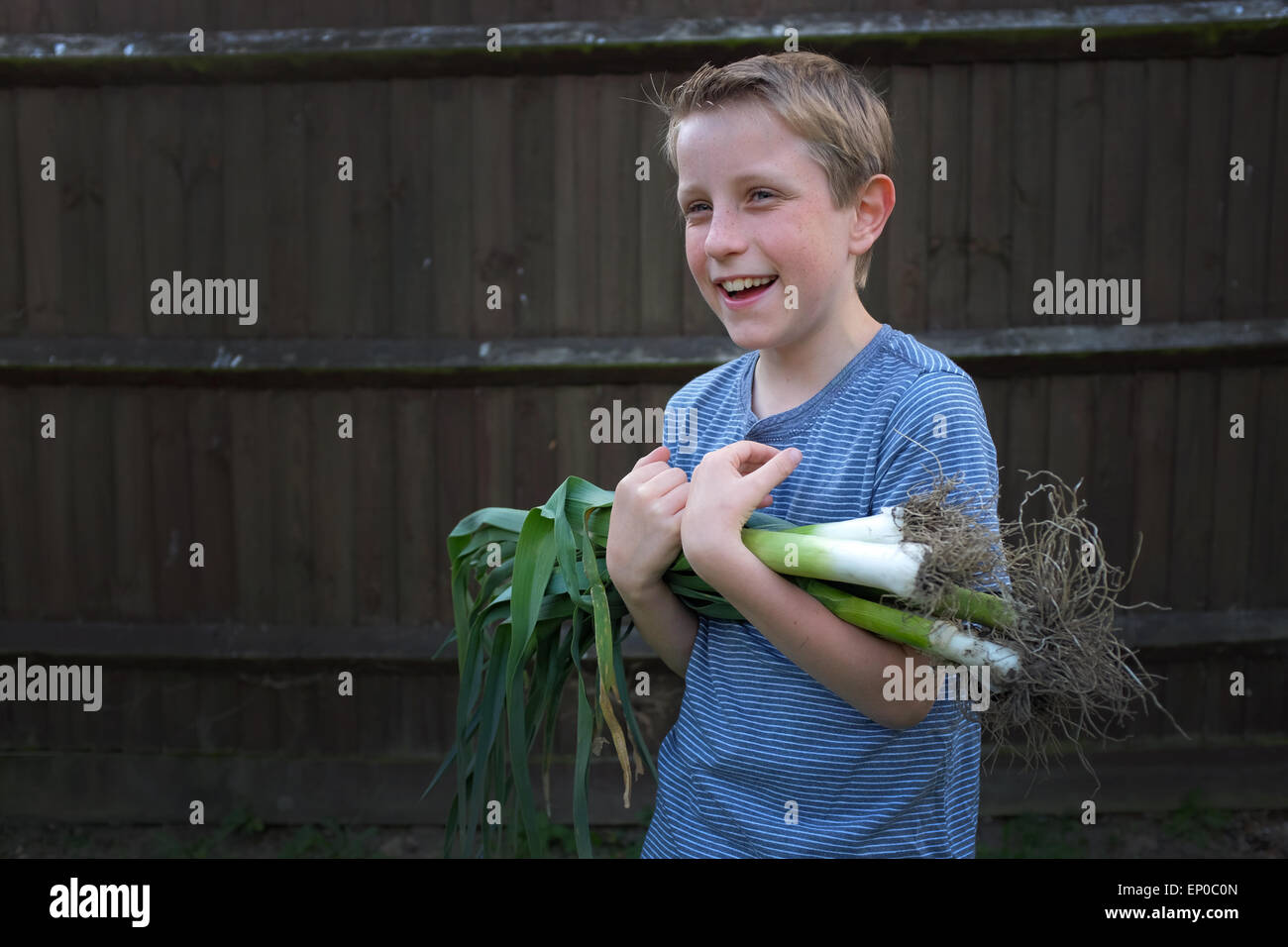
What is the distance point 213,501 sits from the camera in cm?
308

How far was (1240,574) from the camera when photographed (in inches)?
117

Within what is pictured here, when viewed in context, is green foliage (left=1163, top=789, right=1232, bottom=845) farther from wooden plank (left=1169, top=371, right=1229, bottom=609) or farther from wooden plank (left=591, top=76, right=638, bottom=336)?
wooden plank (left=591, top=76, right=638, bottom=336)

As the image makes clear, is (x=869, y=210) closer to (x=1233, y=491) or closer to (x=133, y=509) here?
(x=1233, y=491)

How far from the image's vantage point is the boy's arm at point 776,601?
107 cm

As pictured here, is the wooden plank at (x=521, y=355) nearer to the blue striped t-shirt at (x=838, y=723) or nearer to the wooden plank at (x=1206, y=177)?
the wooden plank at (x=1206, y=177)

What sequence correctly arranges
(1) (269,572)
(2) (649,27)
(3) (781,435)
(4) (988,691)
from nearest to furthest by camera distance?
1. (4) (988,691)
2. (3) (781,435)
3. (2) (649,27)
4. (1) (269,572)

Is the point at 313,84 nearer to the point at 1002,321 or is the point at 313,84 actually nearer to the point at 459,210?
the point at 459,210

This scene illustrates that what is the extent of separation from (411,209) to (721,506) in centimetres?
215

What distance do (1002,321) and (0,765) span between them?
3.21 meters

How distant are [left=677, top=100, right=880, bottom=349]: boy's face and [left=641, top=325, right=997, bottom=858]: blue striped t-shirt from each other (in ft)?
0.34

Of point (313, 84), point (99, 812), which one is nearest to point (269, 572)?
point (99, 812)

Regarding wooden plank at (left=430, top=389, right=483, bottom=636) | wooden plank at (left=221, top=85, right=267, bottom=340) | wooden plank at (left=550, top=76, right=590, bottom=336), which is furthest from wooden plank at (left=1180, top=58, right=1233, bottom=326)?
wooden plank at (left=221, top=85, right=267, bottom=340)

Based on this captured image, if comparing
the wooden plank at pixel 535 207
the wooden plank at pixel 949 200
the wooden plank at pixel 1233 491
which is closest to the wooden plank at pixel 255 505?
the wooden plank at pixel 535 207

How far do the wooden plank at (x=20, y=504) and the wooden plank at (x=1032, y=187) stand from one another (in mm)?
2838
